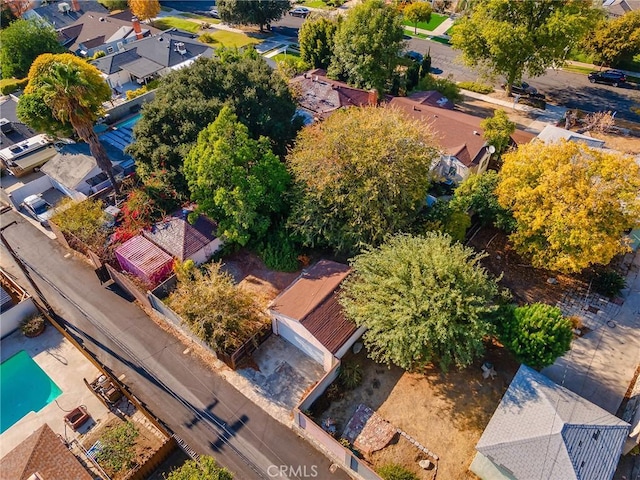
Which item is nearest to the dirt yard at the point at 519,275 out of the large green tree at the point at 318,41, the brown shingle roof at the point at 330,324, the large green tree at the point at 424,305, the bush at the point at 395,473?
the large green tree at the point at 424,305

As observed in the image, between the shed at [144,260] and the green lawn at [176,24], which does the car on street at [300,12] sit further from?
the shed at [144,260]

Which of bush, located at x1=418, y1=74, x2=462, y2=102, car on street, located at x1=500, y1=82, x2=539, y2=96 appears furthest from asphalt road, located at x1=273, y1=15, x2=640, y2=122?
bush, located at x1=418, y1=74, x2=462, y2=102

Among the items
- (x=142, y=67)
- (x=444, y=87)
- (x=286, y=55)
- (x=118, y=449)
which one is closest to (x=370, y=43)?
(x=444, y=87)

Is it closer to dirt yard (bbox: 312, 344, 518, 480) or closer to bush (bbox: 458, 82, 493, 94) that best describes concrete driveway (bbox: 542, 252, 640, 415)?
dirt yard (bbox: 312, 344, 518, 480)

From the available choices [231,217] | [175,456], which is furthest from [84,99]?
[175,456]

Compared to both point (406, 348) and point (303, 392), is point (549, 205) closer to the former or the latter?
point (406, 348)

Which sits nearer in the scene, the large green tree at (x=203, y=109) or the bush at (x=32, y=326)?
the bush at (x=32, y=326)
